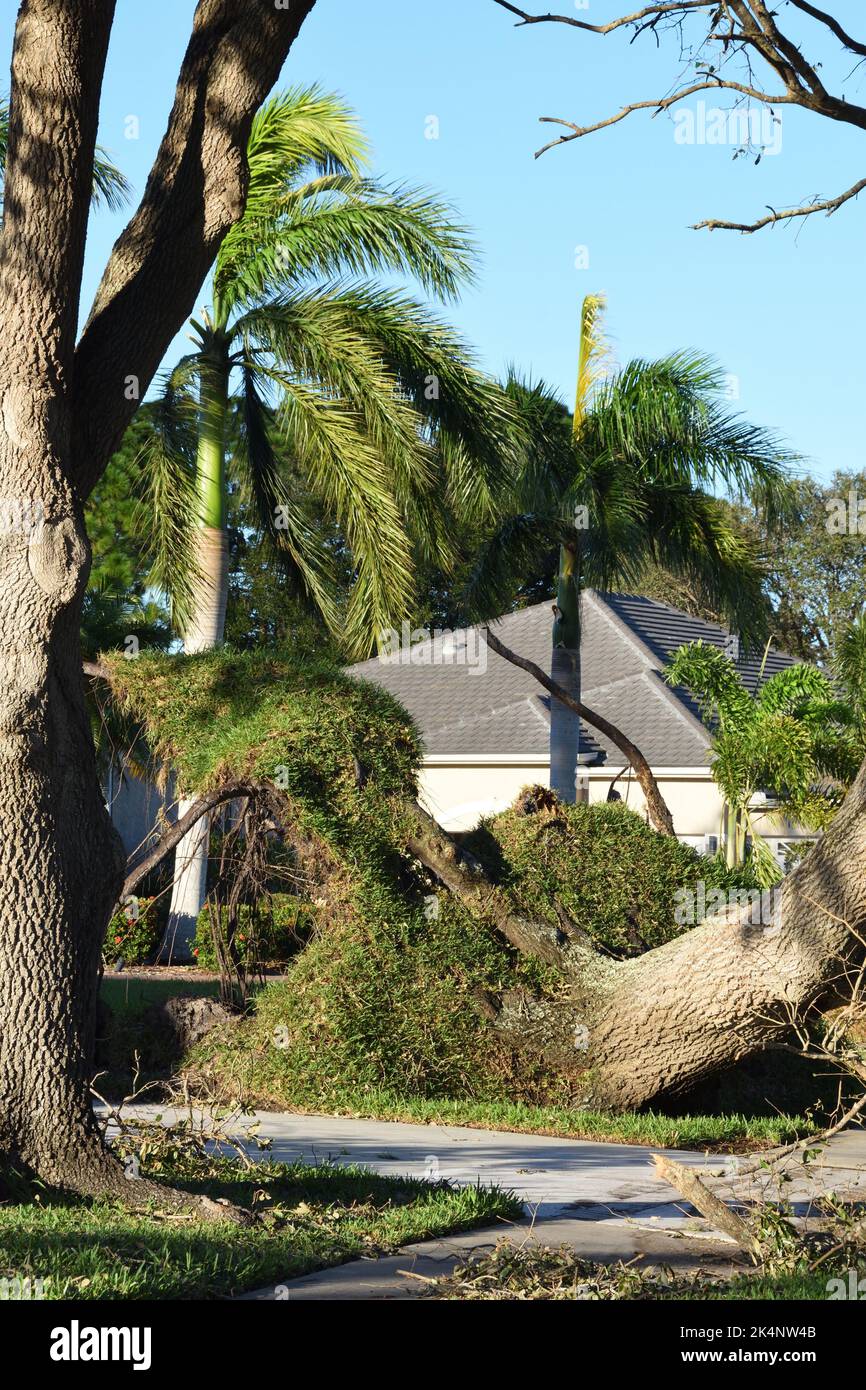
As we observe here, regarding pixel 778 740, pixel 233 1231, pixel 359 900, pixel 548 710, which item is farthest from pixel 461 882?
pixel 548 710

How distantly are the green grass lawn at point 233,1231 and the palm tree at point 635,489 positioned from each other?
439 inches

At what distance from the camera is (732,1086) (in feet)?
40.2

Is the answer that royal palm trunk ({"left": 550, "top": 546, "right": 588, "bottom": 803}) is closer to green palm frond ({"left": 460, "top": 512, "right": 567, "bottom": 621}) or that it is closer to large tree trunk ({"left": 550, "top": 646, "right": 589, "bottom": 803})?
large tree trunk ({"left": 550, "top": 646, "right": 589, "bottom": 803})

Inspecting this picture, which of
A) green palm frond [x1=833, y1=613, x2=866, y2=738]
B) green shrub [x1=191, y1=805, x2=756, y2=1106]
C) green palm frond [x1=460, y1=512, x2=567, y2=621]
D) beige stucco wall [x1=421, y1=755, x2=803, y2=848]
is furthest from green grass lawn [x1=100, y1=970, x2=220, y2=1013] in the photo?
green palm frond [x1=833, y1=613, x2=866, y2=738]

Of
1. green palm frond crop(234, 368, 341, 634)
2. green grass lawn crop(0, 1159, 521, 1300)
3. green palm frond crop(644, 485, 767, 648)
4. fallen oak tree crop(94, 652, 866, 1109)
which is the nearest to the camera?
green grass lawn crop(0, 1159, 521, 1300)

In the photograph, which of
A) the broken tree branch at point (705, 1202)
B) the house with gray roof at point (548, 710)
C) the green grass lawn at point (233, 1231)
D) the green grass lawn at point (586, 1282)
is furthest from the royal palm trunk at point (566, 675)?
the green grass lawn at point (586, 1282)

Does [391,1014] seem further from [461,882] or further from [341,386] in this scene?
[341,386]

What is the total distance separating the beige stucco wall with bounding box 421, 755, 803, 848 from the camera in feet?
79.2

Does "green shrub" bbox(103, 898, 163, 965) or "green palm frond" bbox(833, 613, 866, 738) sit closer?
"green palm frond" bbox(833, 613, 866, 738)

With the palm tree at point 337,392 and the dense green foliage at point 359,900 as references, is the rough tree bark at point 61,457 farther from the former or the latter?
the palm tree at point 337,392

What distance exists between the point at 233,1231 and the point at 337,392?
11.3m

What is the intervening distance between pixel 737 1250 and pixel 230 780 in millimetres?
6010

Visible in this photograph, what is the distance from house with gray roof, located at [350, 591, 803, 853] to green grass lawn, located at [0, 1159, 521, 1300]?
1456 centimetres
